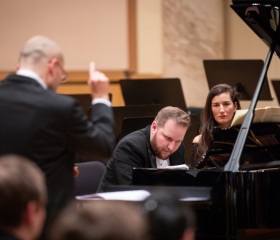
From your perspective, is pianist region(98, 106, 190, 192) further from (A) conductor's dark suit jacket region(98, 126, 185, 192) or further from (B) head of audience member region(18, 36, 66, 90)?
(B) head of audience member region(18, 36, 66, 90)

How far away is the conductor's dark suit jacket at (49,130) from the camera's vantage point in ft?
11.2

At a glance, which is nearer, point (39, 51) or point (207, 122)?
point (39, 51)

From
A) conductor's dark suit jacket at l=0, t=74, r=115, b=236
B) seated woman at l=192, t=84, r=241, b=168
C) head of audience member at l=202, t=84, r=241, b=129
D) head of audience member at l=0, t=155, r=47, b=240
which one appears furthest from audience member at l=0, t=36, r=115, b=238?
head of audience member at l=202, t=84, r=241, b=129

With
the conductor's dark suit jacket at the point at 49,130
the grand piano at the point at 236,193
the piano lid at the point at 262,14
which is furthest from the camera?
the piano lid at the point at 262,14

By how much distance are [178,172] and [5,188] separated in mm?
2184

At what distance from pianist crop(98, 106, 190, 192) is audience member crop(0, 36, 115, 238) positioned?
1.33m

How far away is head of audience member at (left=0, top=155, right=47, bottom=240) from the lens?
7.54ft

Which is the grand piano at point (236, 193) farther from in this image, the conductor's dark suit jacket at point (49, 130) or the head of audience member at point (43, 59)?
the head of audience member at point (43, 59)

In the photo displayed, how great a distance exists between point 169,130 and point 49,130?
156 cm

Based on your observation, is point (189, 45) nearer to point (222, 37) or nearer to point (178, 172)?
point (222, 37)

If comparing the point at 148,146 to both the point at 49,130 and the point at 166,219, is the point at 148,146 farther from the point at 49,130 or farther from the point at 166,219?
the point at 166,219

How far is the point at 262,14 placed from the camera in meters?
4.80

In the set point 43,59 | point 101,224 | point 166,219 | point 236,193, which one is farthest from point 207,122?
point 101,224

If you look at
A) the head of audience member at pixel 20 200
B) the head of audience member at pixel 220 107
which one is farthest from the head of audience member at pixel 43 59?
the head of audience member at pixel 220 107
